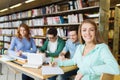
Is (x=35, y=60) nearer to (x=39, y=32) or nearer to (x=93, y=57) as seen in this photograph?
(x=93, y=57)

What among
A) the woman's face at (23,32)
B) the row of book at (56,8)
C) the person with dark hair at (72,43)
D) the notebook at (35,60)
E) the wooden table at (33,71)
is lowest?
the wooden table at (33,71)

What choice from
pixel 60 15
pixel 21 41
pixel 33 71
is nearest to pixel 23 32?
pixel 21 41

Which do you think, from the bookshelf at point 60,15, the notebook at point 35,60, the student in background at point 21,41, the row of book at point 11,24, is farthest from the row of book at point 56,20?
the notebook at point 35,60

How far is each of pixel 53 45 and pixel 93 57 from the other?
1517 millimetres

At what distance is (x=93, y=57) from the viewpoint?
169 cm

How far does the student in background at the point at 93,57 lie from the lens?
157cm

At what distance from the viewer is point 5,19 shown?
27.6 ft

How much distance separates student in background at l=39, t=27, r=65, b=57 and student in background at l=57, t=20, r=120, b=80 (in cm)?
Result: 116

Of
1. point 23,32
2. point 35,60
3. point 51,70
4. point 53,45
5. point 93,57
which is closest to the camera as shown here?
point 93,57

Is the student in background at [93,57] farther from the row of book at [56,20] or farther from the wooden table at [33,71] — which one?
the row of book at [56,20]

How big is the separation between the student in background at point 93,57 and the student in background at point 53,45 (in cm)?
116

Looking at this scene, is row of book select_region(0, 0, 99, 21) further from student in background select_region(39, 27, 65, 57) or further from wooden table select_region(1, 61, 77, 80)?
wooden table select_region(1, 61, 77, 80)

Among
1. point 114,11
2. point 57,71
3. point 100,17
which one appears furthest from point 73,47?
point 114,11

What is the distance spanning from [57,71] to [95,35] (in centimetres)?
57
